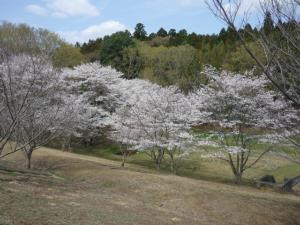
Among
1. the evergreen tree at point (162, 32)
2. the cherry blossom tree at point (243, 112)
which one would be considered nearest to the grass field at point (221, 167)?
the cherry blossom tree at point (243, 112)

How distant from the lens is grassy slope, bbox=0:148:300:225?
9.75m

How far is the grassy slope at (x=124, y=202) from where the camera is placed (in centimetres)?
975

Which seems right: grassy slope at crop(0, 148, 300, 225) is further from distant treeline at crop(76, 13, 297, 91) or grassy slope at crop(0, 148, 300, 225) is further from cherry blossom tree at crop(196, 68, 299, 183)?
distant treeline at crop(76, 13, 297, 91)

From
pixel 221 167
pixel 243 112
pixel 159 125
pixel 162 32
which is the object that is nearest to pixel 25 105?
pixel 159 125

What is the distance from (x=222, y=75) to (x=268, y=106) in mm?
3329

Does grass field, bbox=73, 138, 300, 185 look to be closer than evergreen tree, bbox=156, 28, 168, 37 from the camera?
Yes

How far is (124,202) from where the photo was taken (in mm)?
13688

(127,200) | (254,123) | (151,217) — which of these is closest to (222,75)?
(254,123)

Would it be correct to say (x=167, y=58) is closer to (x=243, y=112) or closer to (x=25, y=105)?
(x=243, y=112)

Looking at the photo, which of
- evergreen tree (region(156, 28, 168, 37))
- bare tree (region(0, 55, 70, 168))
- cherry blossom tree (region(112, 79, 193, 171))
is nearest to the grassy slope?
bare tree (region(0, 55, 70, 168))

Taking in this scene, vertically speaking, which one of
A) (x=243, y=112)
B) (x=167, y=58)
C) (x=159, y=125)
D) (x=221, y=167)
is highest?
(x=167, y=58)

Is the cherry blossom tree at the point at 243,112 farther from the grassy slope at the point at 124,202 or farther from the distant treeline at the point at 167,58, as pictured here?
the distant treeline at the point at 167,58

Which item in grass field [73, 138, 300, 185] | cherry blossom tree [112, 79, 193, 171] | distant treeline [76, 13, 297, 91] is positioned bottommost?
grass field [73, 138, 300, 185]

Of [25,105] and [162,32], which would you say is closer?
[25,105]
